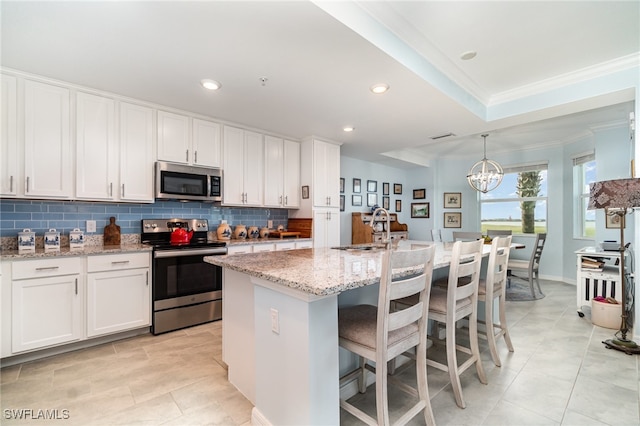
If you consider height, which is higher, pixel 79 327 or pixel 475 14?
pixel 475 14

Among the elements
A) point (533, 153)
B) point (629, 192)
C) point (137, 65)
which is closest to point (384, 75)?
point (137, 65)

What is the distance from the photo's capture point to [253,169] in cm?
397

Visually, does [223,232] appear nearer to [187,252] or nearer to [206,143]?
[187,252]

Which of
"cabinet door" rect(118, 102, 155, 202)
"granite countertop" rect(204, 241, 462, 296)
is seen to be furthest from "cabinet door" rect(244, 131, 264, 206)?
"granite countertop" rect(204, 241, 462, 296)

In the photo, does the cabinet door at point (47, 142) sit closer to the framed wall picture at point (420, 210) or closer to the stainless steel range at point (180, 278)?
the stainless steel range at point (180, 278)

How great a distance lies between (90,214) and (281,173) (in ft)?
7.51

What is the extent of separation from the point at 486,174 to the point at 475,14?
334cm

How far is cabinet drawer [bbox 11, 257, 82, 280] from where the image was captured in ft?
7.47

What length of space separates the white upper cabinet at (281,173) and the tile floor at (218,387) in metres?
2.07

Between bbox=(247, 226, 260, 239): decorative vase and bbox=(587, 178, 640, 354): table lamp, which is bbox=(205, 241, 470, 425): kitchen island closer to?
bbox=(587, 178, 640, 354): table lamp

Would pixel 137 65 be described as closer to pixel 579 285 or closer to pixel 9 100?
pixel 9 100

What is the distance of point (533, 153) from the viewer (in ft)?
19.1

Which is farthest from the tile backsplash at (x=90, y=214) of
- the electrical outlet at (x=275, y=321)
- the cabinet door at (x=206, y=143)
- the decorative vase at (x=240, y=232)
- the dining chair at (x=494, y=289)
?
the dining chair at (x=494, y=289)

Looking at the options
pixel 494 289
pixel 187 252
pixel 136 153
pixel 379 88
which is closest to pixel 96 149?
pixel 136 153
